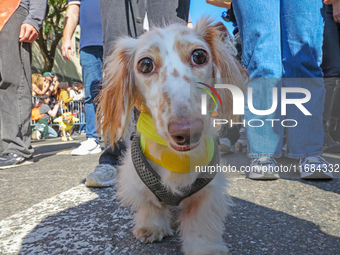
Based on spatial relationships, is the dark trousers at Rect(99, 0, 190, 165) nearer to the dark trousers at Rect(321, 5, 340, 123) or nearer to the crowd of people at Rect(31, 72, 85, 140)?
the dark trousers at Rect(321, 5, 340, 123)

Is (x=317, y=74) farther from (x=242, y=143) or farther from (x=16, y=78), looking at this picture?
(x=16, y=78)

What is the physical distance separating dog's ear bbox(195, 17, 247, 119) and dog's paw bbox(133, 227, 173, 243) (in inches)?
33.7

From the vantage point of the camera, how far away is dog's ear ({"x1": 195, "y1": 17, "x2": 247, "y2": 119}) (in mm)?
1722

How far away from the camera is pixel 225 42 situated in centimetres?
193

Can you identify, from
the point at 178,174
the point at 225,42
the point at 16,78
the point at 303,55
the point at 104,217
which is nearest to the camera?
the point at 178,174

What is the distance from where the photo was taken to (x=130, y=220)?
1.80m

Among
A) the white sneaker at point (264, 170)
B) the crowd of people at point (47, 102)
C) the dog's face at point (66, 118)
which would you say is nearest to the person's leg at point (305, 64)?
the white sneaker at point (264, 170)

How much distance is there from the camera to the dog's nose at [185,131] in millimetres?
1118

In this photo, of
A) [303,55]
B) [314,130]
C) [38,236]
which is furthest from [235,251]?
[303,55]

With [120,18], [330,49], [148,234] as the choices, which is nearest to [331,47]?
[330,49]

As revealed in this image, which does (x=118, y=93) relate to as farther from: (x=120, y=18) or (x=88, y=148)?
(x=88, y=148)

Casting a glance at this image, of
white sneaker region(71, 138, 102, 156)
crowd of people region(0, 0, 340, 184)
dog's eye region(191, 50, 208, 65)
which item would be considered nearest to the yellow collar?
dog's eye region(191, 50, 208, 65)

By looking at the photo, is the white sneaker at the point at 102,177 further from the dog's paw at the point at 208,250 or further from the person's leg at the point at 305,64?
the person's leg at the point at 305,64

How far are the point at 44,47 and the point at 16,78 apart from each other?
15.4 metres
